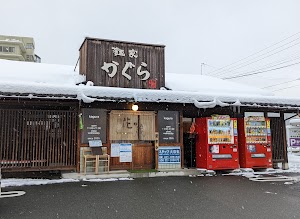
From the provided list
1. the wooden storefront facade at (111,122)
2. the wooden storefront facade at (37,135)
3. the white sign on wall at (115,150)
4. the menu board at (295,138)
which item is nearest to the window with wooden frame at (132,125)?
the wooden storefront facade at (111,122)

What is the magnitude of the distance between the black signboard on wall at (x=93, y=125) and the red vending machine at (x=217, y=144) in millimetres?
3780

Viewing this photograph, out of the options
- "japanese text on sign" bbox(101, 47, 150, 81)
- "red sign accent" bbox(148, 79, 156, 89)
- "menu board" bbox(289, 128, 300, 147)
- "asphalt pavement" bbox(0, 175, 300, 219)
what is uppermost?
"japanese text on sign" bbox(101, 47, 150, 81)

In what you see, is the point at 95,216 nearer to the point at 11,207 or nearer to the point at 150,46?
the point at 11,207

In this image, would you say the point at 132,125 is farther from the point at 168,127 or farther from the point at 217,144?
the point at 217,144

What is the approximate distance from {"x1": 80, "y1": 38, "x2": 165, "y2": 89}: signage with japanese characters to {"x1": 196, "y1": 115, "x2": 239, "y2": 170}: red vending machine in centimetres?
291

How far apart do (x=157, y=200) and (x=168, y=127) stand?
5.07 m

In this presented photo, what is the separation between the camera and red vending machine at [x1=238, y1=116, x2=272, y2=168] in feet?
36.8

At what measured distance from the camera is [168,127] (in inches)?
Result: 434

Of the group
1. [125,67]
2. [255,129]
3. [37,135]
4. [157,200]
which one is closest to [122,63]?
[125,67]

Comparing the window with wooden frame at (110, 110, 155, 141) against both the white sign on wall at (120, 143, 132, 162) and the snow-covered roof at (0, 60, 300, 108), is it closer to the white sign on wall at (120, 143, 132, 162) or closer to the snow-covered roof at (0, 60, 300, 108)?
the white sign on wall at (120, 143, 132, 162)

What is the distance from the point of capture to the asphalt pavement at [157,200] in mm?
5113

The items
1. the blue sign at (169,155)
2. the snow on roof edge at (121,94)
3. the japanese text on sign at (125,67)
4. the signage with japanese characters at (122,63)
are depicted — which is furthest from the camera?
the japanese text on sign at (125,67)

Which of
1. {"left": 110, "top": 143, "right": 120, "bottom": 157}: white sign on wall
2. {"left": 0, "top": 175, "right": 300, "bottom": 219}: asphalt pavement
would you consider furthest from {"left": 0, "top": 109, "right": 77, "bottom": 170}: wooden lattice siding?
{"left": 0, "top": 175, "right": 300, "bottom": 219}: asphalt pavement

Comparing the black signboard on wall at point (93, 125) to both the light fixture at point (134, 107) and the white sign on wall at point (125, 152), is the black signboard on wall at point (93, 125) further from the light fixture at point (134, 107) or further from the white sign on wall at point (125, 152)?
the light fixture at point (134, 107)
